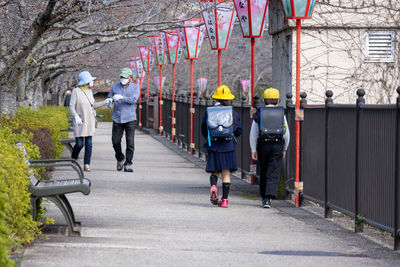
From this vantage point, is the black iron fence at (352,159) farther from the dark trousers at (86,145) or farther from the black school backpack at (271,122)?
the dark trousers at (86,145)

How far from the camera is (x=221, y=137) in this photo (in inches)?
424

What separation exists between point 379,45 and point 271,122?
4.66 metres

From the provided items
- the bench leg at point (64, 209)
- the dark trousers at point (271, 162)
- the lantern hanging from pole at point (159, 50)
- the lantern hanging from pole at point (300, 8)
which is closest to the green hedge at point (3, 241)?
the bench leg at point (64, 209)

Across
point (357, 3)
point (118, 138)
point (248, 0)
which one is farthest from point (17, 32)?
point (357, 3)

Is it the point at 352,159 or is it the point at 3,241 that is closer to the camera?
the point at 3,241

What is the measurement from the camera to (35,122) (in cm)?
1473

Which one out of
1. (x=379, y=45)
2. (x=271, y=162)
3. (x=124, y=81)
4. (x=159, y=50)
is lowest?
(x=271, y=162)

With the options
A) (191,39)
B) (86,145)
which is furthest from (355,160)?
(191,39)

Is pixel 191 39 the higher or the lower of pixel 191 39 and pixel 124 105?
the higher

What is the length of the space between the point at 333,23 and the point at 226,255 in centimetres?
794

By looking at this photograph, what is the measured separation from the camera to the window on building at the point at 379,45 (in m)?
14.5

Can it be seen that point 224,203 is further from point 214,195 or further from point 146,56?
point 146,56

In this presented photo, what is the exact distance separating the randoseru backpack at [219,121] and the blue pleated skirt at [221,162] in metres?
0.32

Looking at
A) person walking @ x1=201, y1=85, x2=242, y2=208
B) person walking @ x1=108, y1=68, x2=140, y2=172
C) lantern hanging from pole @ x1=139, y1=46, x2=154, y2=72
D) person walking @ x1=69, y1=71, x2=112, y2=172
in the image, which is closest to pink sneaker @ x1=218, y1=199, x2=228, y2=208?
person walking @ x1=201, y1=85, x2=242, y2=208
